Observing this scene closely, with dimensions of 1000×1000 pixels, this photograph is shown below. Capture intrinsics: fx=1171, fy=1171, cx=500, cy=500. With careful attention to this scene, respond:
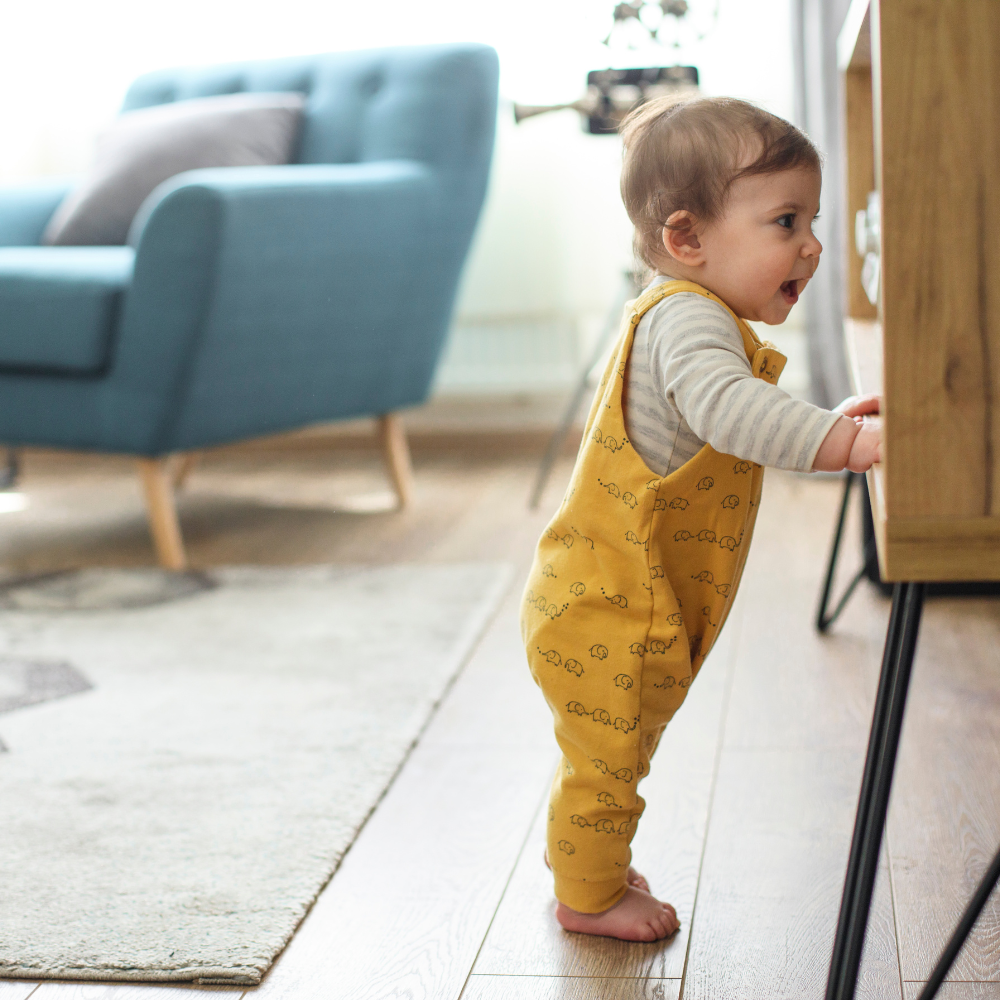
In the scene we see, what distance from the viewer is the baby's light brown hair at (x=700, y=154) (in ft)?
2.23

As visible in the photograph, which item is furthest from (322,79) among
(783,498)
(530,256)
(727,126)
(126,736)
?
(727,126)

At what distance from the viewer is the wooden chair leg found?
2.19 m

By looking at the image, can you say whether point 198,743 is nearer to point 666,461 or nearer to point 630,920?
point 630,920

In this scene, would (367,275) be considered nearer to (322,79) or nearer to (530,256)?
(322,79)

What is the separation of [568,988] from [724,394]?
418 mm

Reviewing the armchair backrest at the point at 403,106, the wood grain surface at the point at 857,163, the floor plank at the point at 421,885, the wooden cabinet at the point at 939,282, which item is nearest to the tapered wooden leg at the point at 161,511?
the armchair backrest at the point at 403,106

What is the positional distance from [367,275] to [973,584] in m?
1.04

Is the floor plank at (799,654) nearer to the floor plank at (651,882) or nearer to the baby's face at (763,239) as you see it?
the floor plank at (651,882)

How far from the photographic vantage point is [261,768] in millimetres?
1125

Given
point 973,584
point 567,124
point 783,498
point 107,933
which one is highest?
point 567,124

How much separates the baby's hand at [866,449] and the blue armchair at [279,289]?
4.11 feet

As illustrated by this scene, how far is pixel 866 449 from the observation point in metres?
0.60

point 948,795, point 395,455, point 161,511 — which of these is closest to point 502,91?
point 395,455

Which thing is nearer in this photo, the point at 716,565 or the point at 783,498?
the point at 716,565
